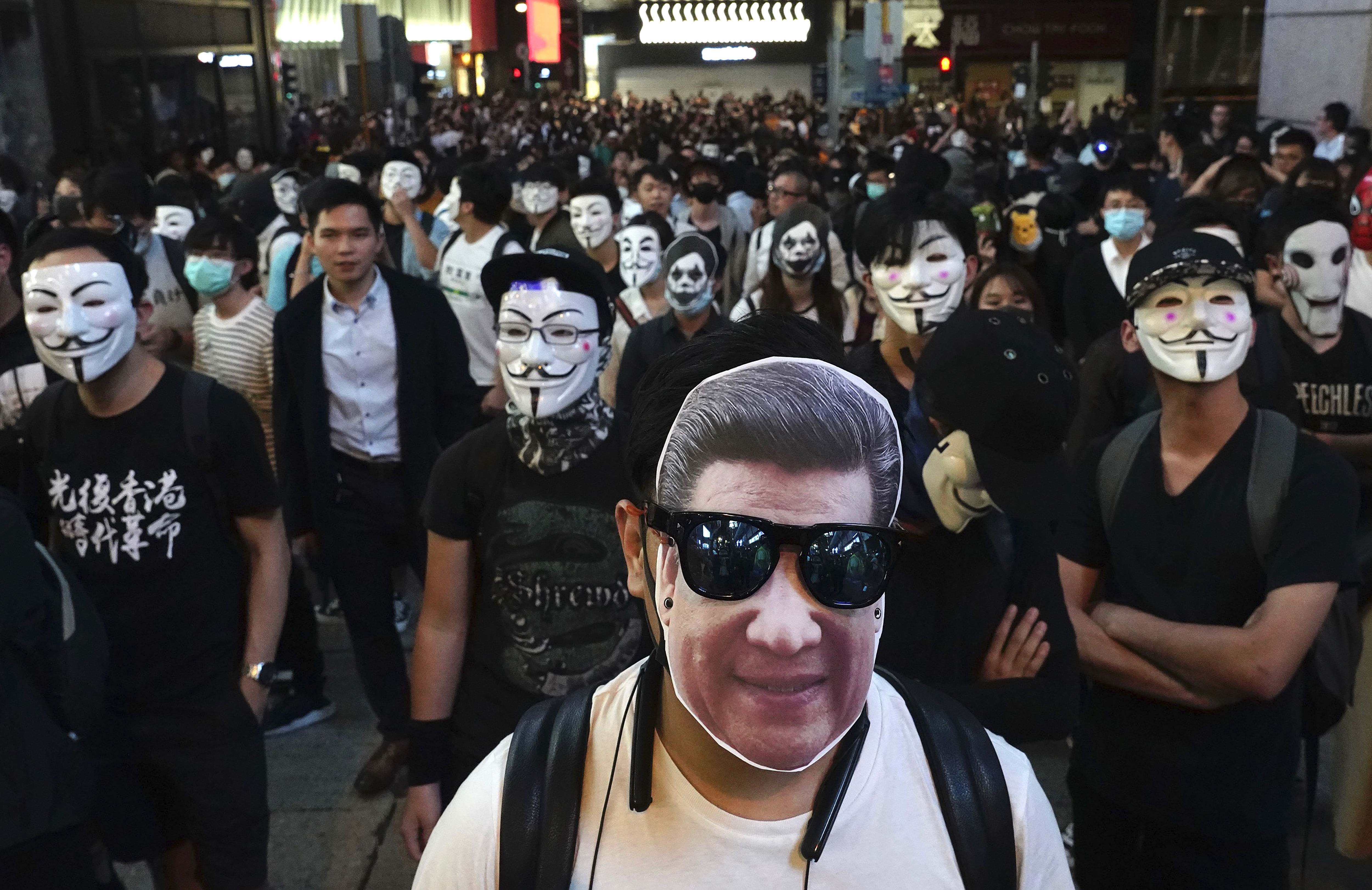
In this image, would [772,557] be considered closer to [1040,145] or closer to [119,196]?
[119,196]

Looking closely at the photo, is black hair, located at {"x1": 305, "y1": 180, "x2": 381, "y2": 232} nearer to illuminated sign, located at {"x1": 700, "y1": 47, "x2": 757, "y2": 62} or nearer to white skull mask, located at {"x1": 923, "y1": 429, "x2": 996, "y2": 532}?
white skull mask, located at {"x1": 923, "y1": 429, "x2": 996, "y2": 532}

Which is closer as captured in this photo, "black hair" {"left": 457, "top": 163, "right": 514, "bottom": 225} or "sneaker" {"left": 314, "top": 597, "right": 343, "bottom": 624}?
"sneaker" {"left": 314, "top": 597, "right": 343, "bottom": 624}

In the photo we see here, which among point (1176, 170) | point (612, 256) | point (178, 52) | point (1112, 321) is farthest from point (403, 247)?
point (178, 52)

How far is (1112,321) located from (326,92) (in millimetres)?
34431

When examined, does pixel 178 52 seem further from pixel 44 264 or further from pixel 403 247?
pixel 44 264

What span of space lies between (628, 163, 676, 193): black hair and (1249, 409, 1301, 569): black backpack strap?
6.35 metres

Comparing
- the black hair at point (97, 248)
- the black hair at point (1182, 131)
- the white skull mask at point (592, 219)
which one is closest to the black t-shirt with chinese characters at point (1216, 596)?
the black hair at point (97, 248)

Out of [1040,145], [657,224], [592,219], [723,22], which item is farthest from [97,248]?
[723,22]

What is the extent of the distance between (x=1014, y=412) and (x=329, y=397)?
2974 millimetres

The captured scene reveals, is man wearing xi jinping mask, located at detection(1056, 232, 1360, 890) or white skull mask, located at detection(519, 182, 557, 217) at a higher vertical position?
white skull mask, located at detection(519, 182, 557, 217)

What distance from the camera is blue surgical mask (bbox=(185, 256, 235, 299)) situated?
197 inches

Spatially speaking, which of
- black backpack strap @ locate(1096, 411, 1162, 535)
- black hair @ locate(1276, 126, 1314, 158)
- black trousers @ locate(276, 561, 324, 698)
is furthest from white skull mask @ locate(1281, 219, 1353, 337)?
black hair @ locate(1276, 126, 1314, 158)

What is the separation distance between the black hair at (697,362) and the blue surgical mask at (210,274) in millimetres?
4045

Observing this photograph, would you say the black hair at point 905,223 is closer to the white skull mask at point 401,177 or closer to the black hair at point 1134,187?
the black hair at point 1134,187
